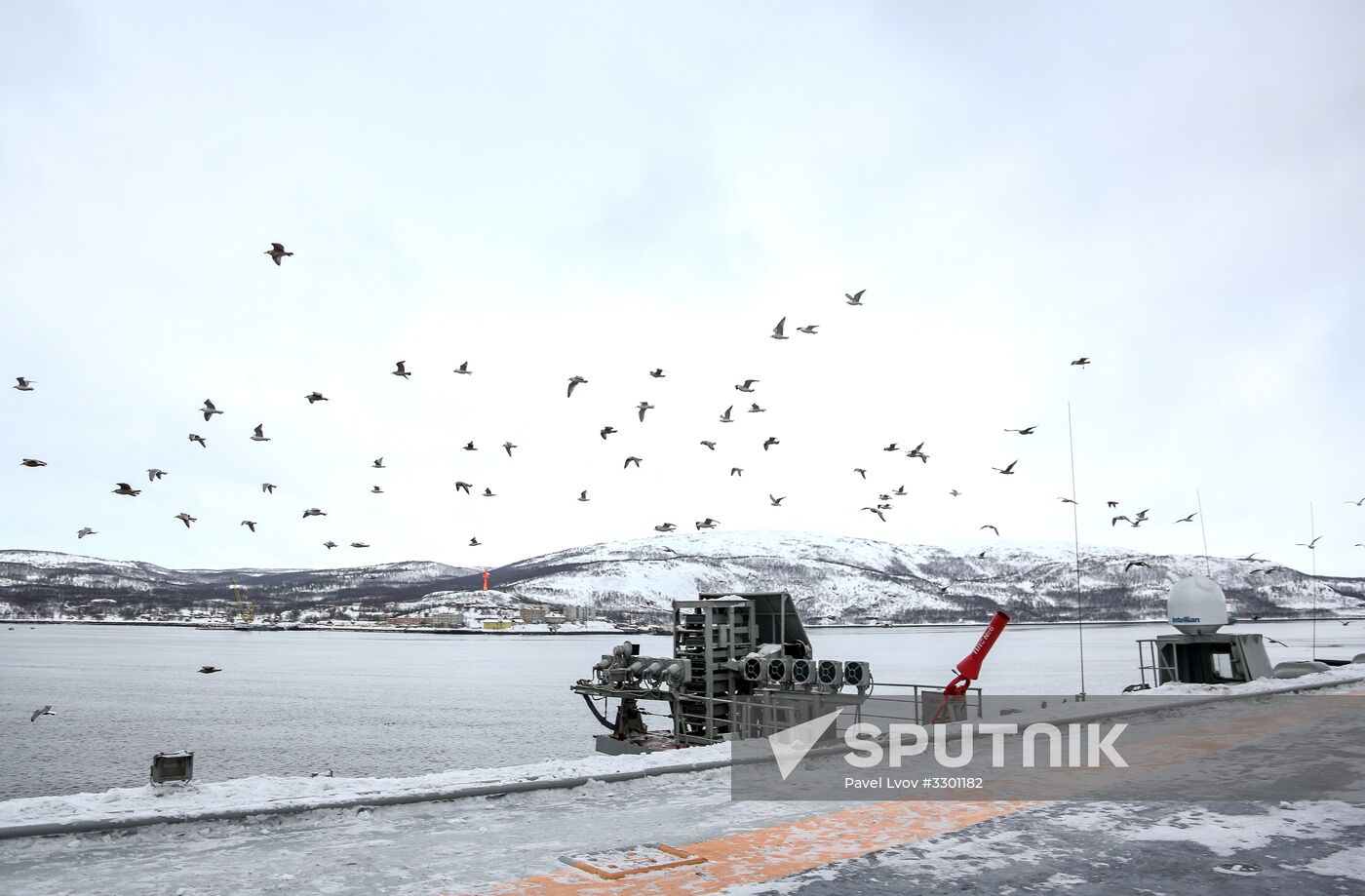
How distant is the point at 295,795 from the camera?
462 inches

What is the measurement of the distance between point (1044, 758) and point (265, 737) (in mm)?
62019

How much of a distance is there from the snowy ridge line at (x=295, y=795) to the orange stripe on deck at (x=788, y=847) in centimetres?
356

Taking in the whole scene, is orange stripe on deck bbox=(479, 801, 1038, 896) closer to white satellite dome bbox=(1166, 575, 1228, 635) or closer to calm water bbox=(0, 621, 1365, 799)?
white satellite dome bbox=(1166, 575, 1228, 635)

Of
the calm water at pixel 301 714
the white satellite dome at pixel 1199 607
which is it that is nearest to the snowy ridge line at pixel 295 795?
the white satellite dome at pixel 1199 607

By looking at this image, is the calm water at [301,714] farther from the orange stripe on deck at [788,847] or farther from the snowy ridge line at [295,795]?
the orange stripe on deck at [788,847]

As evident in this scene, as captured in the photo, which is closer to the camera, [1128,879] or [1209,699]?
[1128,879]

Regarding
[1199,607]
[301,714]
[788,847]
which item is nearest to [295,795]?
[788,847]

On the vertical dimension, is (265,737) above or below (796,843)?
below

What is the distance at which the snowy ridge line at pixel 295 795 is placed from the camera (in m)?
10.2

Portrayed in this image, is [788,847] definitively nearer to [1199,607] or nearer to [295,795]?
[295,795]

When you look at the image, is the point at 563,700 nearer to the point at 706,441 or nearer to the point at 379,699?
the point at 379,699

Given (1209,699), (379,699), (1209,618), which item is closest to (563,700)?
(379,699)

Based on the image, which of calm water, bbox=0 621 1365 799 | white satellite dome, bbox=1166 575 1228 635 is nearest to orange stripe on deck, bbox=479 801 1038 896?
white satellite dome, bbox=1166 575 1228 635

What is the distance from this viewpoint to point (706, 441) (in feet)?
127
